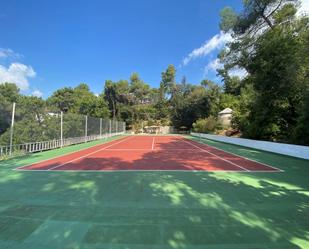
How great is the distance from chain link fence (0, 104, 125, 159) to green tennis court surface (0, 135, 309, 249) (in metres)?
3.88

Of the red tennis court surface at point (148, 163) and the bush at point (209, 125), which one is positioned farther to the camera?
the bush at point (209, 125)

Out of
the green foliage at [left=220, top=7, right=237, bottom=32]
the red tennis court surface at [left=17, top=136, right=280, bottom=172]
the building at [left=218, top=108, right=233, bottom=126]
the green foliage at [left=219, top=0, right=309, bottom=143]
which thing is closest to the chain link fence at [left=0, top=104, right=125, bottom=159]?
the red tennis court surface at [left=17, top=136, right=280, bottom=172]

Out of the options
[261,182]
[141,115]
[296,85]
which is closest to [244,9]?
[296,85]

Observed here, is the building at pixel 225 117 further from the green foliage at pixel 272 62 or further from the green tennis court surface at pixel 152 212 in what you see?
the green tennis court surface at pixel 152 212

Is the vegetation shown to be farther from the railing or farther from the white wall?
the white wall

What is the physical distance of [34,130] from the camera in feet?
39.6

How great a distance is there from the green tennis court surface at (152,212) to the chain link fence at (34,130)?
3878 mm

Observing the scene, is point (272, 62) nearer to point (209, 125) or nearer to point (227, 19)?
point (227, 19)

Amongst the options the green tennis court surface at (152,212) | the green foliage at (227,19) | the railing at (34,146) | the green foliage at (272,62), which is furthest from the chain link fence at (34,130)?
the green foliage at (227,19)

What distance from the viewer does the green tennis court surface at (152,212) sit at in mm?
3086

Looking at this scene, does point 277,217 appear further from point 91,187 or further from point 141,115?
point 141,115

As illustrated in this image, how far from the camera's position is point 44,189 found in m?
5.49

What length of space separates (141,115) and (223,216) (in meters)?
50.3

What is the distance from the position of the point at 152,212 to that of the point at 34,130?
10.1 m
